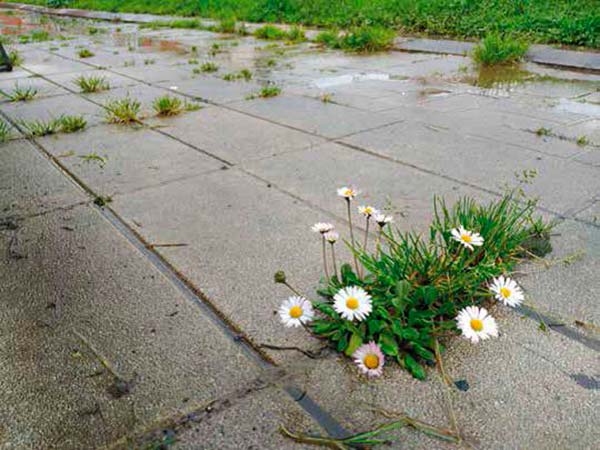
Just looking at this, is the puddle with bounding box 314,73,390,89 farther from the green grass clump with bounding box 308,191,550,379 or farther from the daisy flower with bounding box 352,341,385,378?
the daisy flower with bounding box 352,341,385,378

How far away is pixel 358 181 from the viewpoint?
2.93m

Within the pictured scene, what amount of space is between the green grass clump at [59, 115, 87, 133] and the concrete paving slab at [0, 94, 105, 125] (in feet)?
0.58

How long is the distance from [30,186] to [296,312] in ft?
Result: 6.71

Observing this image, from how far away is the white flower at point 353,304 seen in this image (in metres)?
1.55

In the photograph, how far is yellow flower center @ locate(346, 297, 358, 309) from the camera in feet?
5.14

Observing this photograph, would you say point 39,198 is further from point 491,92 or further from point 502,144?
point 491,92

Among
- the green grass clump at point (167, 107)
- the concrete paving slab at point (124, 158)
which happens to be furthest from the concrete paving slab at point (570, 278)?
the green grass clump at point (167, 107)

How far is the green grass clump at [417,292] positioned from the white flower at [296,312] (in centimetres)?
9

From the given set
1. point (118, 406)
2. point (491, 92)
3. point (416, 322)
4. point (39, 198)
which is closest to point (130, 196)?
point (39, 198)

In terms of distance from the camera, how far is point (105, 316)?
1818mm

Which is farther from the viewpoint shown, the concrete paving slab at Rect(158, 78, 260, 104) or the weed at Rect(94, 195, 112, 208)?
the concrete paving slab at Rect(158, 78, 260, 104)

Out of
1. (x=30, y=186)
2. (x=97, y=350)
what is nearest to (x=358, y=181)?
(x=97, y=350)

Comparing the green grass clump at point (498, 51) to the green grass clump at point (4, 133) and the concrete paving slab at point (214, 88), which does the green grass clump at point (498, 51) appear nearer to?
the concrete paving slab at point (214, 88)

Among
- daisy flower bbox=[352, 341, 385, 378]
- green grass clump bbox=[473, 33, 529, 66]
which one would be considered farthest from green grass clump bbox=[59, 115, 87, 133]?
green grass clump bbox=[473, 33, 529, 66]
